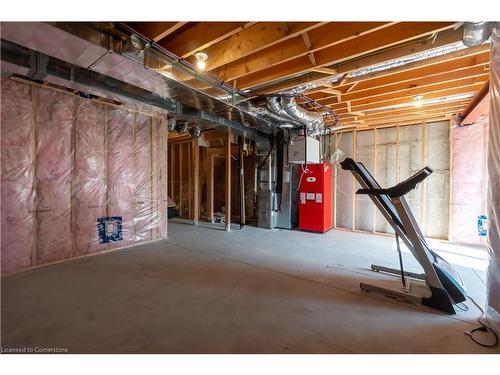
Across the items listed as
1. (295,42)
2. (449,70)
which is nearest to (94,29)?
(295,42)

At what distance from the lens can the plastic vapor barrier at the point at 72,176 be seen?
262 cm

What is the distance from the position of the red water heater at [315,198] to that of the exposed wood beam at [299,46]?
106 inches

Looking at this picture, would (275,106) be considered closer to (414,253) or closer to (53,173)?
(414,253)

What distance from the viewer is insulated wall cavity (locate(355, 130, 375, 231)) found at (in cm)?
506

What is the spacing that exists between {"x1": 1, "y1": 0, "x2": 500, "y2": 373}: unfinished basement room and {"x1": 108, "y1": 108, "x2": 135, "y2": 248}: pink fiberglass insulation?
0.09 feet

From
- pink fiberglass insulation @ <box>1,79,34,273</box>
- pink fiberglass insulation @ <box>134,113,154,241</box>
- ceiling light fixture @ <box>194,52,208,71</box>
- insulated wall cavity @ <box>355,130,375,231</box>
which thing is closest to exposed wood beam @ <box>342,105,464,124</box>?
insulated wall cavity @ <box>355,130,375,231</box>

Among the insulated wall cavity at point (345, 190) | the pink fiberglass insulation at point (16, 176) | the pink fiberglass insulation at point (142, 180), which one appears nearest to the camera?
the pink fiberglass insulation at point (16, 176)

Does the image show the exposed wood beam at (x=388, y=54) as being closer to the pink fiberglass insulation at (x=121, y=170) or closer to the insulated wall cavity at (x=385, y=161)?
the pink fiberglass insulation at (x=121, y=170)

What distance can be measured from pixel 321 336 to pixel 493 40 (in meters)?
2.52

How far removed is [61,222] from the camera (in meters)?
3.00

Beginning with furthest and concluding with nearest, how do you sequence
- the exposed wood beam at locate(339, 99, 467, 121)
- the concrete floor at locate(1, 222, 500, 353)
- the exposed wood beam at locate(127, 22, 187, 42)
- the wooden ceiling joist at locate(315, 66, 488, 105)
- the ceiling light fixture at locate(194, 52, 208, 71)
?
the exposed wood beam at locate(339, 99, 467, 121)
the wooden ceiling joist at locate(315, 66, 488, 105)
the ceiling light fixture at locate(194, 52, 208, 71)
the exposed wood beam at locate(127, 22, 187, 42)
the concrete floor at locate(1, 222, 500, 353)

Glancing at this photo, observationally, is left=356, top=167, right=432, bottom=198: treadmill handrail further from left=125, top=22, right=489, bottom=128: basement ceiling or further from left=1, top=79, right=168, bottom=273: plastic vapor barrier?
left=1, top=79, right=168, bottom=273: plastic vapor barrier

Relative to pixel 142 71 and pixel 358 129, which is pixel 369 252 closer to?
pixel 358 129

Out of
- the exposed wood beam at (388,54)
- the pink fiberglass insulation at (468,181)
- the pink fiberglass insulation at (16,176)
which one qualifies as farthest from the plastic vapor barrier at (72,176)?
the pink fiberglass insulation at (468,181)
